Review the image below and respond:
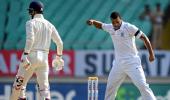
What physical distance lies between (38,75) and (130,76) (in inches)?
45.9

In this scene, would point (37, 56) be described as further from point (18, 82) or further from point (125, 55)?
point (125, 55)

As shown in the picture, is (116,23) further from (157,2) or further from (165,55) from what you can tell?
(157,2)

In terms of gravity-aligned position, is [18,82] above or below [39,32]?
below

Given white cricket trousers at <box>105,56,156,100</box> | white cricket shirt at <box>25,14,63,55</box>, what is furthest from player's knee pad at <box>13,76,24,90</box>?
white cricket trousers at <box>105,56,156,100</box>

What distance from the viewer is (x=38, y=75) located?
916 cm

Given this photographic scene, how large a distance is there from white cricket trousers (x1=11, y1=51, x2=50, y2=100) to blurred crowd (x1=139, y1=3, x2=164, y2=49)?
7028 mm

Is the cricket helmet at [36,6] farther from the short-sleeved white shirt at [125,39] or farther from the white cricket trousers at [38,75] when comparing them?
the short-sleeved white shirt at [125,39]

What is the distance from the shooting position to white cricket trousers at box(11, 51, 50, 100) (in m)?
9.02

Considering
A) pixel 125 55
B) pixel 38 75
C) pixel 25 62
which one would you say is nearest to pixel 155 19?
pixel 125 55

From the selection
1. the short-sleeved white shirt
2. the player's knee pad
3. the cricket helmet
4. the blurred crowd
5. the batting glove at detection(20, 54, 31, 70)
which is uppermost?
the blurred crowd

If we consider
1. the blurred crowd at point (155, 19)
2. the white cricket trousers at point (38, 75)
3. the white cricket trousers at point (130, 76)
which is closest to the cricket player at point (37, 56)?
the white cricket trousers at point (38, 75)

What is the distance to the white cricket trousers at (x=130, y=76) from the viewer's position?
8.93 metres

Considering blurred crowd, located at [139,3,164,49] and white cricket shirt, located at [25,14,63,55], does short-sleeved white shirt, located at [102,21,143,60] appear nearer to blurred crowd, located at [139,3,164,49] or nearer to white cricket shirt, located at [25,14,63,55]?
white cricket shirt, located at [25,14,63,55]

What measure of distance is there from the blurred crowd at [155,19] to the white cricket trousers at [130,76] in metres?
6.86
